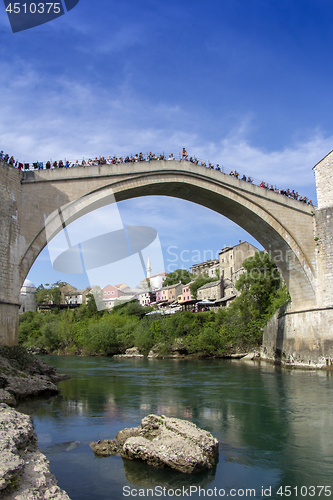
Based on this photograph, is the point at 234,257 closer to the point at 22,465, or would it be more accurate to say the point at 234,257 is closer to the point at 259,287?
the point at 259,287

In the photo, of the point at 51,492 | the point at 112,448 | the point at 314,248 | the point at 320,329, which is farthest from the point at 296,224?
the point at 51,492

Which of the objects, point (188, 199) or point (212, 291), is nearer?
point (188, 199)

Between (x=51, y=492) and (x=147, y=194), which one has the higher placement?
(x=147, y=194)

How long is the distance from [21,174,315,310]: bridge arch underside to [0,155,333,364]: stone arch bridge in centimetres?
3

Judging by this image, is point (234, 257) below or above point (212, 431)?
above

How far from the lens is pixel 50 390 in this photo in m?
11.0

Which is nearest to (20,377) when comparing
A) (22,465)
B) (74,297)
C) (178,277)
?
(22,465)

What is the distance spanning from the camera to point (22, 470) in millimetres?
3223

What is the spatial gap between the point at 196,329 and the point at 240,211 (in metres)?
13.0

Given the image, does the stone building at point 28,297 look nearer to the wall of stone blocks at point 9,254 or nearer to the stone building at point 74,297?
the stone building at point 74,297

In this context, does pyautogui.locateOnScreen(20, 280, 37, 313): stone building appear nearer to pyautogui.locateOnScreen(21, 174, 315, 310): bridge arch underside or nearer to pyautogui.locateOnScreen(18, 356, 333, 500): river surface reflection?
pyautogui.locateOnScreen(21, 174, 315, 310): bridge arch underside

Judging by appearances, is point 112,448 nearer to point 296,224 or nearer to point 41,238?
point 41,238

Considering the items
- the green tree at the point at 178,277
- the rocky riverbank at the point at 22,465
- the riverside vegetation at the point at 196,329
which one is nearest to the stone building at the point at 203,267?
the green tree at the point at 178,277

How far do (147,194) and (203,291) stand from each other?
93.6 feet
